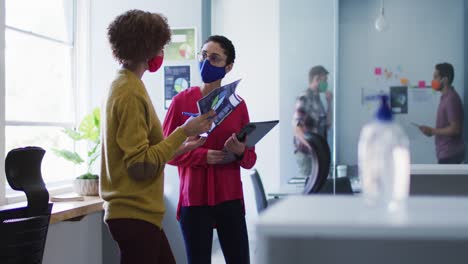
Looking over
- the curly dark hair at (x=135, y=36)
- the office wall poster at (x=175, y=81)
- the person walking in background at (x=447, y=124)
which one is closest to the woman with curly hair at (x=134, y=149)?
the curly dark hair at (x=135, y=36)

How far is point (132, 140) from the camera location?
1.97m

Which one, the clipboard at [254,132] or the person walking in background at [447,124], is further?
the person walking in background at [447,124]

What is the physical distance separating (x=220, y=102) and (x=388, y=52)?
8.47 feet

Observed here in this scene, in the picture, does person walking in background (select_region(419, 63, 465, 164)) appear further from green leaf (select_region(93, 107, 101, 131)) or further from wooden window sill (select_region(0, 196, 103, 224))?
wooden window sill (select_region(0, 196, 103, 224))

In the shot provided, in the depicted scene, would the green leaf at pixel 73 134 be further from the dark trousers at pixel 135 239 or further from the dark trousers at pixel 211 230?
the dark trousers at pixel 135 239

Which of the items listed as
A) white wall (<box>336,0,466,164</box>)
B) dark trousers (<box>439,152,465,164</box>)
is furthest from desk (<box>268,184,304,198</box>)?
dark trousers (<box>439,152,465,164</box>)

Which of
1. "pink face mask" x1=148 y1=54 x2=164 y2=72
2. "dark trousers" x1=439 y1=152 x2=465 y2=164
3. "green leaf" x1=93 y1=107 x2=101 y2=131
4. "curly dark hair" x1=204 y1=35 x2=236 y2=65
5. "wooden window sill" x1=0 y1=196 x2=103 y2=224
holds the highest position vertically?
"curly dark hair" x1=204 y1=35 x2=236 y2=65

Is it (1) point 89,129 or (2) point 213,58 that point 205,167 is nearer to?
(2) point 213,58

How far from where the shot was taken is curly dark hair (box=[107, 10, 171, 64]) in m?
2.09

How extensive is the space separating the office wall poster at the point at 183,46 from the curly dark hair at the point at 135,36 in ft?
6.94

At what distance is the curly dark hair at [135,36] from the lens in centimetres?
209

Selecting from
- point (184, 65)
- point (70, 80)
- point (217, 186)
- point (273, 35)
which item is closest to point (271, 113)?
point (273, 35)

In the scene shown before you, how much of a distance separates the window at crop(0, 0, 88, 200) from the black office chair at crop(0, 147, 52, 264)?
1292mm

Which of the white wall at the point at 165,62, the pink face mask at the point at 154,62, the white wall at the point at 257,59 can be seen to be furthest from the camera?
the white wall at the point at 257,59
